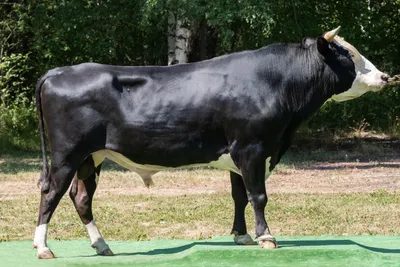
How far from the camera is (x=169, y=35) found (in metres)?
22.8

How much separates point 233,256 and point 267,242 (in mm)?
466

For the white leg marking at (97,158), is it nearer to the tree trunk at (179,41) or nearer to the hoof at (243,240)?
the hoof at (243,240)

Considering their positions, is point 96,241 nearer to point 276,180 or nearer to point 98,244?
point 98,244

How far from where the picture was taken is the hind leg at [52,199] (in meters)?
8.50

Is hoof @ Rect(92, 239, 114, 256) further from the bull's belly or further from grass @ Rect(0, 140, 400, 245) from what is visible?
grass @ Rect(0, 140, 400, 245)

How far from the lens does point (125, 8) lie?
23.0 meters

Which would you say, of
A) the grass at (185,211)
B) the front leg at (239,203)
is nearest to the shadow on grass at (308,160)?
the grass at (185,211)

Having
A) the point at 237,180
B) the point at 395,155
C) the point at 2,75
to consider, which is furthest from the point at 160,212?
the point at 2,75

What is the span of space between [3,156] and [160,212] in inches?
443

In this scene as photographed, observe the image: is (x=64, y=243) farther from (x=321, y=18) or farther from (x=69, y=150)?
(x=321, y=18)

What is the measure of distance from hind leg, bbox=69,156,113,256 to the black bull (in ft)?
0.04

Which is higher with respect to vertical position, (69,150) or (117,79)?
(117,79)

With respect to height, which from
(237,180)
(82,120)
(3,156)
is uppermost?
(82,120)

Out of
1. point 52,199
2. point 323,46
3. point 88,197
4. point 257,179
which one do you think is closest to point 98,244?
point 88,197
